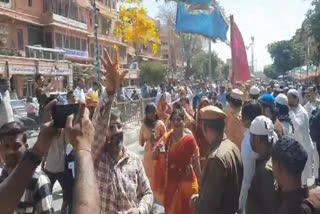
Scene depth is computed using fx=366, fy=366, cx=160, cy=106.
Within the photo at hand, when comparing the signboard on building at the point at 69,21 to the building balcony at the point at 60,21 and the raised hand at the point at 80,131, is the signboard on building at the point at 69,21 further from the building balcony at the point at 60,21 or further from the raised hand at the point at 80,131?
the raised hand at the point at 80,131

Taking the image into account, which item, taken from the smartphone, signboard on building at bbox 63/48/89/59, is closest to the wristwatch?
the smartphone

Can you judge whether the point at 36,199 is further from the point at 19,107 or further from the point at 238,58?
the point at 19,107

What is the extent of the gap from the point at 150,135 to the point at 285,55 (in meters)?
62.3

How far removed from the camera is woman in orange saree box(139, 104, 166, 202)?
453cm

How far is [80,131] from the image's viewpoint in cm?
139

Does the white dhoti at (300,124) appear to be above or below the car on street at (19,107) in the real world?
above

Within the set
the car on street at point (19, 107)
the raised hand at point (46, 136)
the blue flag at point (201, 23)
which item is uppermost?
the blue flag at point (201, 23)

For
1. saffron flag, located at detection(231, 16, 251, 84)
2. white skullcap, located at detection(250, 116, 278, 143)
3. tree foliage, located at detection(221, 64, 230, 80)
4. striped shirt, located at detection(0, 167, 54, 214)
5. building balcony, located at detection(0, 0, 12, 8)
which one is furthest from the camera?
tree foliage, located at detection(221, 64, 230, 80)

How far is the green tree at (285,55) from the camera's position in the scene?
60.2 metres

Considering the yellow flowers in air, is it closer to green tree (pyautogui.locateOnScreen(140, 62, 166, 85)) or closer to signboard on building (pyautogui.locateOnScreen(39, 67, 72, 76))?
signboard on building (pyautogui.locateOnScreen(39, 67, 72, 76))

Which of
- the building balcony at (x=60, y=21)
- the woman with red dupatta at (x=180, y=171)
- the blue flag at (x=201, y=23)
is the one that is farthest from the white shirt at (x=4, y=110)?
the building balcony at (x=60, y=21)

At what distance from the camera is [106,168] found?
2.64 metres

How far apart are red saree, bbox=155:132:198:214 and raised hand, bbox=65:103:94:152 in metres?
2.69

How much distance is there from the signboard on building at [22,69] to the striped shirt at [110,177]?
2456 centimetres
